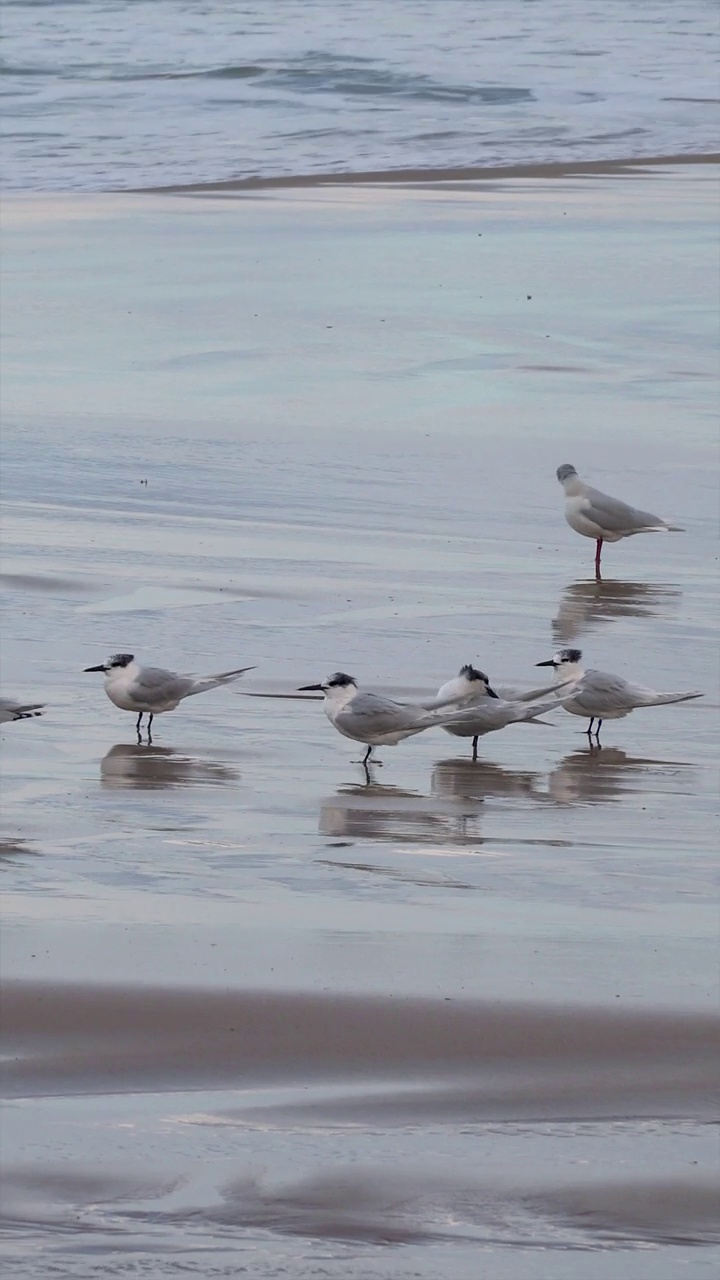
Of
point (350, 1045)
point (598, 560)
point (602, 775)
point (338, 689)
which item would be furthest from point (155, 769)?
point (598, 560)

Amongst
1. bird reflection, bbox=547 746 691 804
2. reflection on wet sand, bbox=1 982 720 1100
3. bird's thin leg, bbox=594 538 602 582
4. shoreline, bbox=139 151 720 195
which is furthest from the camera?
shoreline, bbox=139 151 720 195

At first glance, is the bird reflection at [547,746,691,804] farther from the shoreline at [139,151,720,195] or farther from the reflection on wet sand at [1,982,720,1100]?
the shoreline at [139,151,720,195]

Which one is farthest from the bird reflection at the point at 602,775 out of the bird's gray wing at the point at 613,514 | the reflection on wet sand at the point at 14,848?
the bird's gray wing at the point at 613,514

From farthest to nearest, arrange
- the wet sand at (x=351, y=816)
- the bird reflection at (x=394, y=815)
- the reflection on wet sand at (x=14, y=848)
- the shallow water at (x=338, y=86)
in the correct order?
the shallow water at (x=338, y=86)
the bird reflection at (x=394, y=815)
the reflection on wet sand at (x=14, y=848)
the wet sand at (x=351, y=816)

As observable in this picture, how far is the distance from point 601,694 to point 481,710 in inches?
17.2

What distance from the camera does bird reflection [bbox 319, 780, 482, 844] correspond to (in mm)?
5754

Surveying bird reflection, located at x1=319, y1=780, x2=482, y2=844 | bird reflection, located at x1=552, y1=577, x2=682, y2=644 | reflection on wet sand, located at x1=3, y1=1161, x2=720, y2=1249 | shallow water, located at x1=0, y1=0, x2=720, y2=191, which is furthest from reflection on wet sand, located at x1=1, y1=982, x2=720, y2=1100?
shallow water, located at x1=0, y1=0, x2=720, y2=191

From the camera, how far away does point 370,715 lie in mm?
6414

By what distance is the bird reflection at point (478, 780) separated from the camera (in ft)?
20.5

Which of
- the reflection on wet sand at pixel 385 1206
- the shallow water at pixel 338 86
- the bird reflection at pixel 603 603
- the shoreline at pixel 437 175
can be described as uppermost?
the shallow water at pixel 338 86

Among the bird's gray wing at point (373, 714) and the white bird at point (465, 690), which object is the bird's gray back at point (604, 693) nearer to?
the white bird at point (465, 690)

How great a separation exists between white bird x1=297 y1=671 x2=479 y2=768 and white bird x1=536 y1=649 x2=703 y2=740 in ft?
1.46

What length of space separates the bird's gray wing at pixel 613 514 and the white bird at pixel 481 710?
2.34m

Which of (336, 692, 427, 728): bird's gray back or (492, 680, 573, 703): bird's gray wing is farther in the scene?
(492, 680, 573, 703): bird's gray wing
